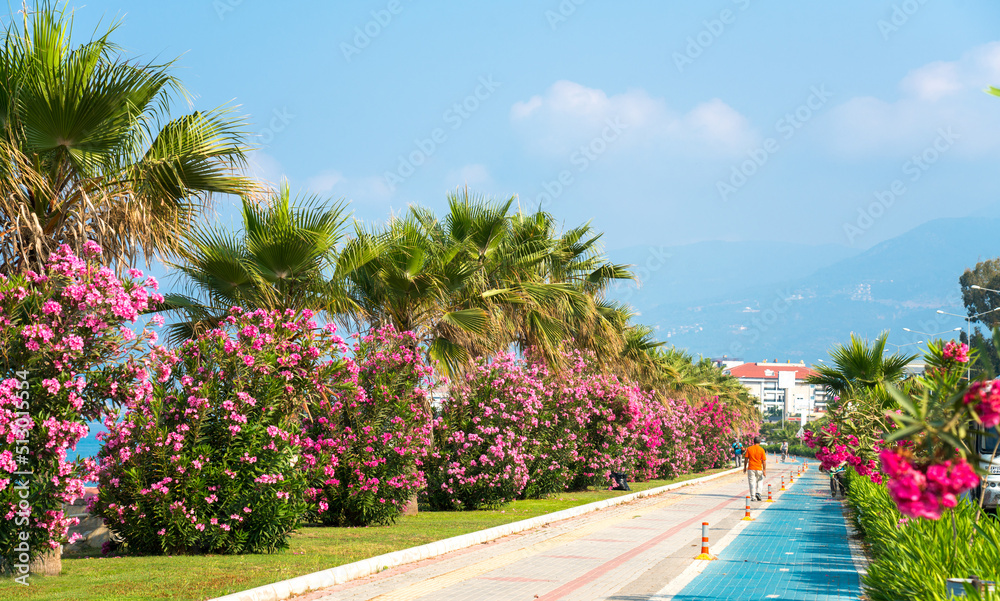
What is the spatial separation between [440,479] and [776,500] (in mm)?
12540

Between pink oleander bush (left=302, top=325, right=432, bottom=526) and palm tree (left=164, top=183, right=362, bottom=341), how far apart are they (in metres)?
1.96

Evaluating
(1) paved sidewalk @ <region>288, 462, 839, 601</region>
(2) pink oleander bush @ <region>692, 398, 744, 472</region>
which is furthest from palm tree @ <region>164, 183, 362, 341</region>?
(2) pink oleander bush @ <region>692, 398, 744, 472</region>

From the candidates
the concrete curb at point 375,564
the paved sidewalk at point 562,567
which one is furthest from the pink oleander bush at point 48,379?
the paved sidewalk at point 562,567

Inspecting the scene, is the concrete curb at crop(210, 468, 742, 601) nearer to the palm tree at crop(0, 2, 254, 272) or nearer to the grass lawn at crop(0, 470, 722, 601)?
the grass lawn at crop(0, 470, 722, 601)

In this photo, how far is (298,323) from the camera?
1280 cm

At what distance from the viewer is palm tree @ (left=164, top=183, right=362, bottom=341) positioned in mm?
13203

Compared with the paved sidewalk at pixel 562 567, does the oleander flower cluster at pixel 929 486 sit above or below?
above

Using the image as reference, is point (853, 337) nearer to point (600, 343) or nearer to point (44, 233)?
point (600, 343)

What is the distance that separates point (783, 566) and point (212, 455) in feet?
26.6

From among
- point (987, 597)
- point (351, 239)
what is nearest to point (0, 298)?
point (351, 239)

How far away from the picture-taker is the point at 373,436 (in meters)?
15.7

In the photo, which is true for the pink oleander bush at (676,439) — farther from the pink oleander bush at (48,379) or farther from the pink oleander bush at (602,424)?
the pink oleander bush at (48,379)

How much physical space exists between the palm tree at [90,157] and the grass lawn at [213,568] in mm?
3493

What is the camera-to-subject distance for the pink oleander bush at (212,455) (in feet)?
37.5
